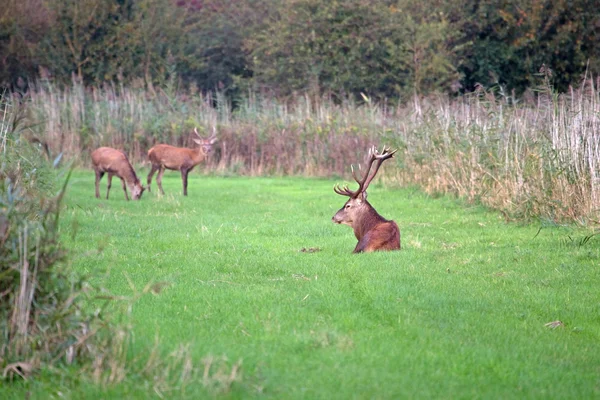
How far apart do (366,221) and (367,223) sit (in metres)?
0.04

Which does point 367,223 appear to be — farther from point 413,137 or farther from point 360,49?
point 360,49

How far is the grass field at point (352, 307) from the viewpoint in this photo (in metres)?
4.78

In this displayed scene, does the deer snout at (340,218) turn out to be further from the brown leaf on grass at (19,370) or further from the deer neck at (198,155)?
the deer neck at (198,155)

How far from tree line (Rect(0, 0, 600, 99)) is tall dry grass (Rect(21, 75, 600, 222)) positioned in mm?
4422

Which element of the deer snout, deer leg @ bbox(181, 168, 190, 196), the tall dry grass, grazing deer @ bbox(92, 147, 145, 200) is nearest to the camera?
the deer snout

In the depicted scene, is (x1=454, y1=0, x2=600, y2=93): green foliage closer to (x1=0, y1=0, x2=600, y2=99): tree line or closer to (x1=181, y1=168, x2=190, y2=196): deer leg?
(x1=0, y1=0, x2=600, y2=99): tree line

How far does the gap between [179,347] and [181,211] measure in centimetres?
894

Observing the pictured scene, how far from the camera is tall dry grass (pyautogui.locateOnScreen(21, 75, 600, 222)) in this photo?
11484 mm

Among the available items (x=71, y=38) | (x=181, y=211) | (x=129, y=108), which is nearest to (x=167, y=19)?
(x=71, y=38)

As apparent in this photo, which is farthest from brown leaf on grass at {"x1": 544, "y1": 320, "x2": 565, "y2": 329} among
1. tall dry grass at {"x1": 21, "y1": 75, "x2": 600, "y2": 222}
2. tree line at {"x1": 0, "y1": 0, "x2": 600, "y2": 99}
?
tree line at {"x1": 0, "y1": 0, "x2": 600, "y2": 99}

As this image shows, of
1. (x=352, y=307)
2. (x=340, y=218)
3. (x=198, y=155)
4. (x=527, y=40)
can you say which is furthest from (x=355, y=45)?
(x=352, y=307)

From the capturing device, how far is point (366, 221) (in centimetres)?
1012

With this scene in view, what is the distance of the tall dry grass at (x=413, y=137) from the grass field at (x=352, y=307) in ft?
2.65

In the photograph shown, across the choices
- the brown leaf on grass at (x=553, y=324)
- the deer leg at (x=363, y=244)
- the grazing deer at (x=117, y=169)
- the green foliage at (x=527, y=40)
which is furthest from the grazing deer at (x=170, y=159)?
the brown leaf on grass at (x=553, y=324)
